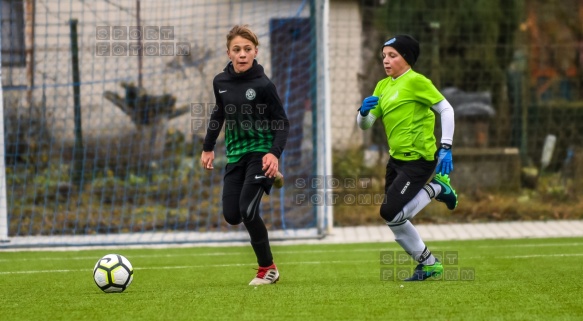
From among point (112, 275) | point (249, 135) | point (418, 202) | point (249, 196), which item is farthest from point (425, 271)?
point (112, 275)

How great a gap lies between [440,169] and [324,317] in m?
1.86

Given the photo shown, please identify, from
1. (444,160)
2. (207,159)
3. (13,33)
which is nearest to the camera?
(444,160)

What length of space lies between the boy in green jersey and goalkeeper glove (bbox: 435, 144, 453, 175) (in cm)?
7

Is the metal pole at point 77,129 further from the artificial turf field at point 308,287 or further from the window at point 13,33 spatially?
the artificial turf field at point 308,287

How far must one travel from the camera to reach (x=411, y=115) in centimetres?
712

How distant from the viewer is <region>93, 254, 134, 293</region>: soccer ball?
22.0 feet

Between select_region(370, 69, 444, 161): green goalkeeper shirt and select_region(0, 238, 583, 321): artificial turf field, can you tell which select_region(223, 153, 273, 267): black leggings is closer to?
select_region(0, 238, 583, 321): artificial turf field

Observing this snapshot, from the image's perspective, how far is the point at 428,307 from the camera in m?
5.68

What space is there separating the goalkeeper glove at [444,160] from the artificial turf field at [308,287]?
75 cm

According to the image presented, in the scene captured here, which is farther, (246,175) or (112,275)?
(246,175)

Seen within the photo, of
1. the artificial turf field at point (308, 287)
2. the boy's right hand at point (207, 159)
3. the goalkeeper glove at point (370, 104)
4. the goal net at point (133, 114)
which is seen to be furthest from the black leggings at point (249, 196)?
the goal net at point (133, 114)

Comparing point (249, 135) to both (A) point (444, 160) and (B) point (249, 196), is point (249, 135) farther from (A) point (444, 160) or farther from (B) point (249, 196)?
(A) point (444, 160)

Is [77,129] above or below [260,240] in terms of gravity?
above

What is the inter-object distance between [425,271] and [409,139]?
3.04 ft
